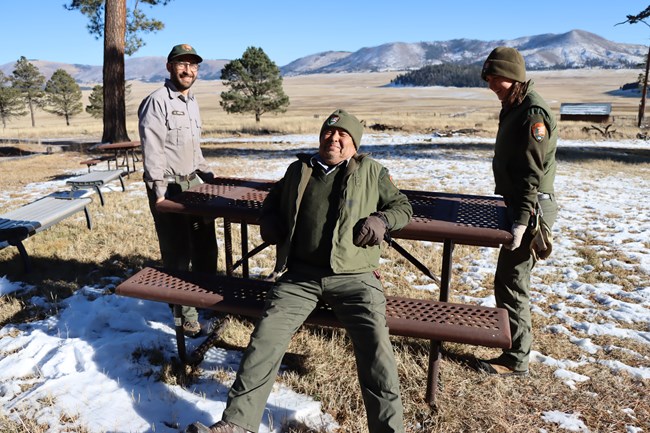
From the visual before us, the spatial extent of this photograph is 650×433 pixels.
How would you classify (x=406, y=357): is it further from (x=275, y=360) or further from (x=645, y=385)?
(x=645, y=385)

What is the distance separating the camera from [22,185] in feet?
32.9

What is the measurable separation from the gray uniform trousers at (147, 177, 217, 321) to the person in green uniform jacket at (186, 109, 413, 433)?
1.22 metres

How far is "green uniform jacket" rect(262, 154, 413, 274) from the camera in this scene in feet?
9.04

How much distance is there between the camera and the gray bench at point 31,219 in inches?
183

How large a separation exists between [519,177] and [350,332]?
1.44 m

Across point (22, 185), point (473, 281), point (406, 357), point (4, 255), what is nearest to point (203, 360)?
point (406, 357)

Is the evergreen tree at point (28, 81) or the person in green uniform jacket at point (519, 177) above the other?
the evergreen tree at point (28, 81)

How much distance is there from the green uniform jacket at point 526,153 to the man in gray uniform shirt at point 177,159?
237cm

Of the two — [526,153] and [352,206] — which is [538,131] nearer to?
[526,153]

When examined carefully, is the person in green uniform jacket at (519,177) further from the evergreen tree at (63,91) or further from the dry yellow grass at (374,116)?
the evergreen tree at (63,91)

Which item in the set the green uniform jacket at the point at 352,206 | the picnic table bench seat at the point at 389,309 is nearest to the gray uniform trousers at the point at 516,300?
the picnic table bench seat at the point at 389,309

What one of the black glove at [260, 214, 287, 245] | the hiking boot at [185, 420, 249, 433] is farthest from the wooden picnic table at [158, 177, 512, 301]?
the hiking boot at [185, 420, 249, 433]

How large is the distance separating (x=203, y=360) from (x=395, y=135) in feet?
69.3


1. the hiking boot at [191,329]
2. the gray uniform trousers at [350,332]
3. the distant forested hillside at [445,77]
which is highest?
the distant forested hillside at [445,77]
